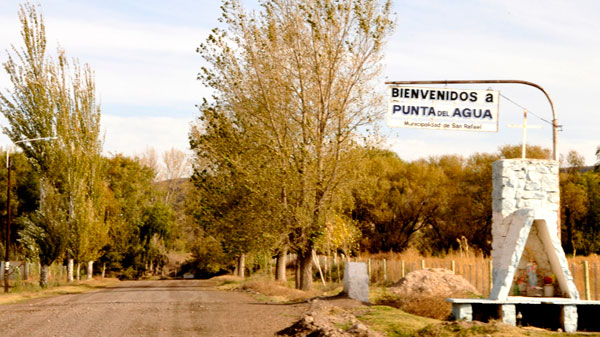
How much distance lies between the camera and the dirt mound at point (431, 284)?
2378 cm

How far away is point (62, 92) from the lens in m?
46.5

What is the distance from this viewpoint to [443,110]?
20.9m

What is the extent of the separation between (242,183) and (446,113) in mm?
12263

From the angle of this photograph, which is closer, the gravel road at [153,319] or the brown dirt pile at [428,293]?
the gravel road at [153,319]

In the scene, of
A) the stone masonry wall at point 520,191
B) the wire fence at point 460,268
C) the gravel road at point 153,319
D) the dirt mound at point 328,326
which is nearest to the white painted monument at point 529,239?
the stone masonry wall at point 520,191

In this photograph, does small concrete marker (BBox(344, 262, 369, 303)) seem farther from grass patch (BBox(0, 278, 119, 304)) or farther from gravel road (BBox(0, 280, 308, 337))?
grass patch (BBox(0, 278, 119, 304))

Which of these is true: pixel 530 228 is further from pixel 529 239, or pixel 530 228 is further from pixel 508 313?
pixel 508 313

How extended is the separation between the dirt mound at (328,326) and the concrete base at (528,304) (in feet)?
8.85

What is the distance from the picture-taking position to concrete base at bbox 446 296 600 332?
18484mm

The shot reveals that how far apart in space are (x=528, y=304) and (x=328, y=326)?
6.23 metres

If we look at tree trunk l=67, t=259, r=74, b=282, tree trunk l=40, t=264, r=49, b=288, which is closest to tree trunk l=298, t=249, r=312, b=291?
tree trunk l=40, t=264, r=49, b=288

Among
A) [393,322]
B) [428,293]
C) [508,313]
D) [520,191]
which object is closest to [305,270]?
[428,293]

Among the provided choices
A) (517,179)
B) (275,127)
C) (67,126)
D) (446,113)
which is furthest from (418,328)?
(67,126)

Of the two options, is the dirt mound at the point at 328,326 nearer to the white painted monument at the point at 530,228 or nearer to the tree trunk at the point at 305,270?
the white painted monument at the point at 530,228
